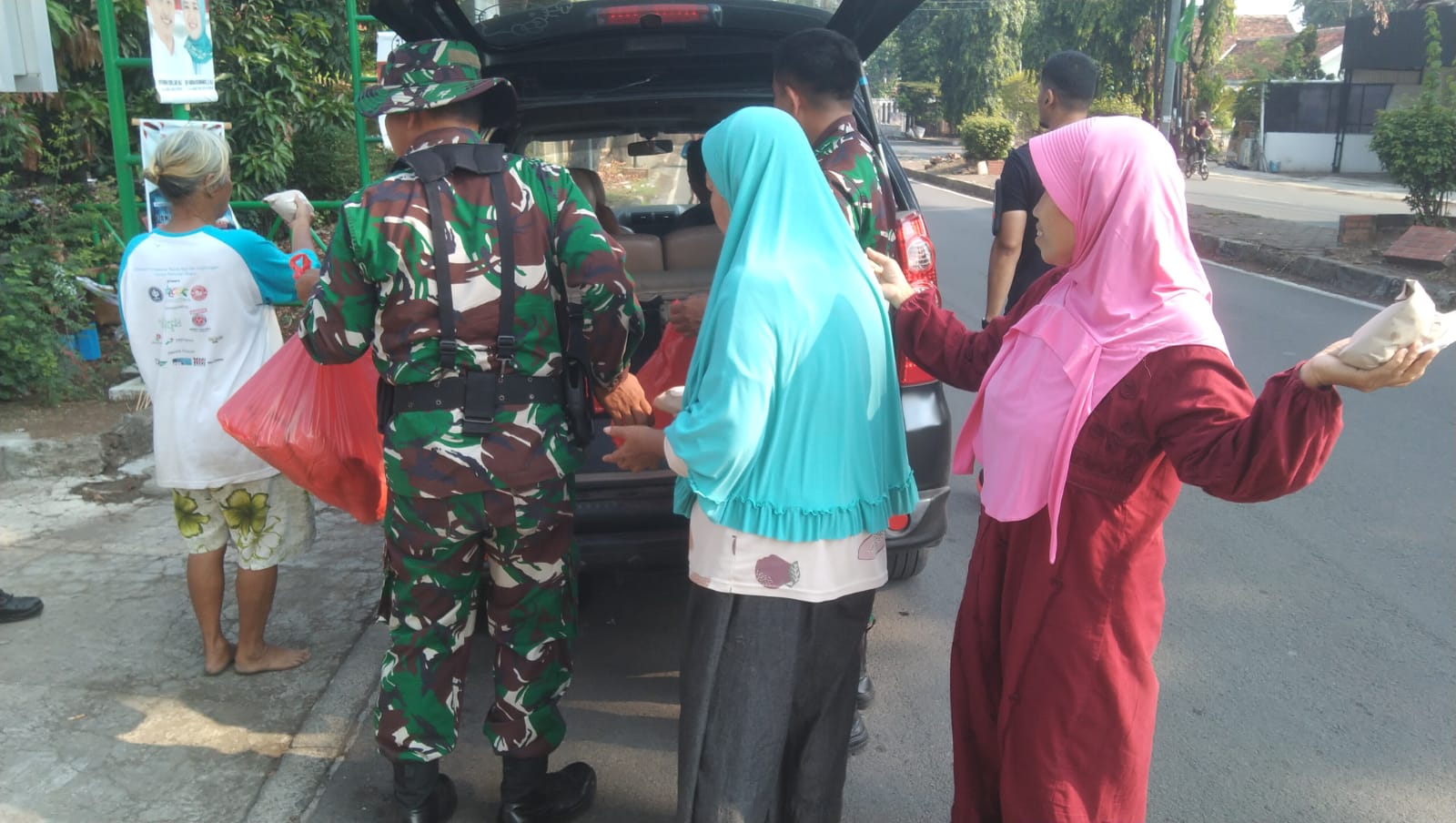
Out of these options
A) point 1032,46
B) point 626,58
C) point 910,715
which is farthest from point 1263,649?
point 1032,46

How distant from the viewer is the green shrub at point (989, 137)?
88.0 ft

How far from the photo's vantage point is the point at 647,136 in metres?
4.64

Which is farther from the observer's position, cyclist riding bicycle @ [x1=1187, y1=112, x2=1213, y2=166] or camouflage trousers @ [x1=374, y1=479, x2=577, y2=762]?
cyclist riding bicycle @ [x1=1187, y1=112, x2=1213, y2=166]

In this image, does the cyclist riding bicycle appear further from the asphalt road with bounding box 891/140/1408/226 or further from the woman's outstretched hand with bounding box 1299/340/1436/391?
the woman's outstretched hand with bounding box 1299/340/1436/391

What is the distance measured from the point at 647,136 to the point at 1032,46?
2948cm

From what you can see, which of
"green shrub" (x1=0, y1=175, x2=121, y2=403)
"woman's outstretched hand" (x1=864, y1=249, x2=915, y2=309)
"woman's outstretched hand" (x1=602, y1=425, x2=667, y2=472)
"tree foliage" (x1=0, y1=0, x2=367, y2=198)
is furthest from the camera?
"tree foliage" (x1=0, y1=0, x2=367, y2=198)

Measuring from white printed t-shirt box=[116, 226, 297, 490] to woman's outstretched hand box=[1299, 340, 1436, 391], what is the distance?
8.77 feet

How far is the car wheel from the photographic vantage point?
3068mm

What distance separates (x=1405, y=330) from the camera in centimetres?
144

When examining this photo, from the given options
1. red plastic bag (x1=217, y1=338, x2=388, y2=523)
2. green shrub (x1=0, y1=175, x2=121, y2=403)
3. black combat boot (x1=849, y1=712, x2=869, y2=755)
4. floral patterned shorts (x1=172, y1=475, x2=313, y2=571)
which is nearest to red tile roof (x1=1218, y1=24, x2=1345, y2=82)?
green shrub (x1=0, y1=175, x2=121, y2=403)

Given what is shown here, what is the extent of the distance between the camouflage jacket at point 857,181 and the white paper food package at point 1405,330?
1689 millimetres

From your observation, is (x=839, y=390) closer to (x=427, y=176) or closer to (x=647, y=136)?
(x=427, y=176)

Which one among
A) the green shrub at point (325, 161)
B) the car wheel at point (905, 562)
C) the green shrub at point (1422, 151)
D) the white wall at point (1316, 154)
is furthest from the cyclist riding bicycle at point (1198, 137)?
the car wheel at point (905, 562)

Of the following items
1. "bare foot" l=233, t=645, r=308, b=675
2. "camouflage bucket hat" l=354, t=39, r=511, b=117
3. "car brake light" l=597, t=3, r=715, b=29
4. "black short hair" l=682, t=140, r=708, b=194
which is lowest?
"bare foot" l=233, t=645, r=308, b=675
